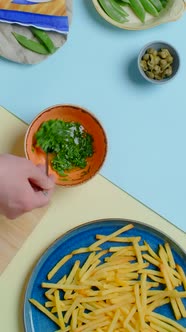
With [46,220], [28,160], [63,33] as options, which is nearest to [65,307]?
[46,220]

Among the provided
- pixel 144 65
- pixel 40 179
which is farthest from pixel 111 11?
pixel 40 179

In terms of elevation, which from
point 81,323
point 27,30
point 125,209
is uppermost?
point 27,30

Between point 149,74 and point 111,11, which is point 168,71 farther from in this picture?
point 111,11

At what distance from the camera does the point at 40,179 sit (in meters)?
0.99

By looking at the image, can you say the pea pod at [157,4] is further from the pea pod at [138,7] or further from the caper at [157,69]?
the caper at [157,69]

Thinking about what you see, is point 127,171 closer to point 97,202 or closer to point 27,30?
point 97,202

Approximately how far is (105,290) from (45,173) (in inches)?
9.1

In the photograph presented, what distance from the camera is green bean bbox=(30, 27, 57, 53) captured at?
1.12 m

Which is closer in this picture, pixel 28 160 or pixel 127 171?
pixel 28 160

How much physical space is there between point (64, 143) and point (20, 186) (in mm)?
147

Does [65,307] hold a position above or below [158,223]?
below

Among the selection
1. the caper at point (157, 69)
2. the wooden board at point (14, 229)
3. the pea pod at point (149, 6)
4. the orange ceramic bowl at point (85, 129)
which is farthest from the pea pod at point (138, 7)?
the wooden board at point (14, 229)

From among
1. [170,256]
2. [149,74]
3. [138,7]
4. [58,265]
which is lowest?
[58,265]

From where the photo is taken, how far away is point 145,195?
3.63 feet
